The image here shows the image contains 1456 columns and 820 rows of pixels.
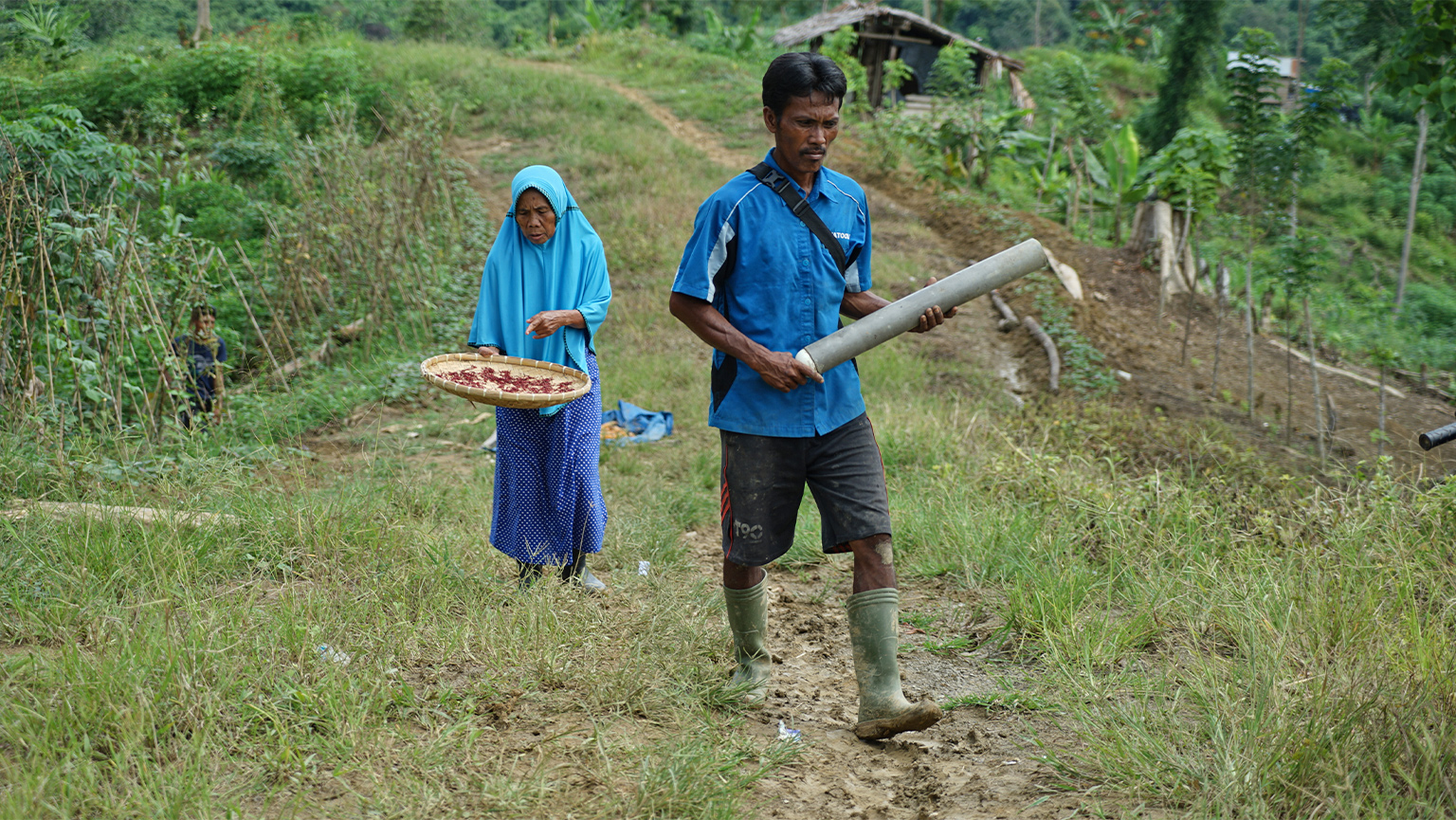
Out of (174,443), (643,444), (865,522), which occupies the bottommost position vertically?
(643,444)

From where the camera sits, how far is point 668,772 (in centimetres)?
229

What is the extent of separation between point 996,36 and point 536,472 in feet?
157

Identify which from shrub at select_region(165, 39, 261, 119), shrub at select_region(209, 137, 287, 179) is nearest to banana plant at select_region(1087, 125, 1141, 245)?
shrub at select_region(209, 137, 287, 179)

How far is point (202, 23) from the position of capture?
58.8ft

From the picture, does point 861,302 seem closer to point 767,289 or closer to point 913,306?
point 913,306

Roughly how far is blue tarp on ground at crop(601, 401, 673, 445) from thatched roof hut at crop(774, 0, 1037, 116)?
723 inches

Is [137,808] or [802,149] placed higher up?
[802,149]

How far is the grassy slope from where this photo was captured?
2.19 m

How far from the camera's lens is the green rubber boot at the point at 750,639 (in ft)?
9.55

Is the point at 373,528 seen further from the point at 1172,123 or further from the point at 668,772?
the point at 1172,123

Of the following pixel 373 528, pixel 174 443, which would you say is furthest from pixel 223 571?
pixel 174 443

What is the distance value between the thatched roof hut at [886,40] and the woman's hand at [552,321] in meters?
20.9

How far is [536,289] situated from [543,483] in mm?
736

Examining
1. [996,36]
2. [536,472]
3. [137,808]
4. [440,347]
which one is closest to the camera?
[137,808]
